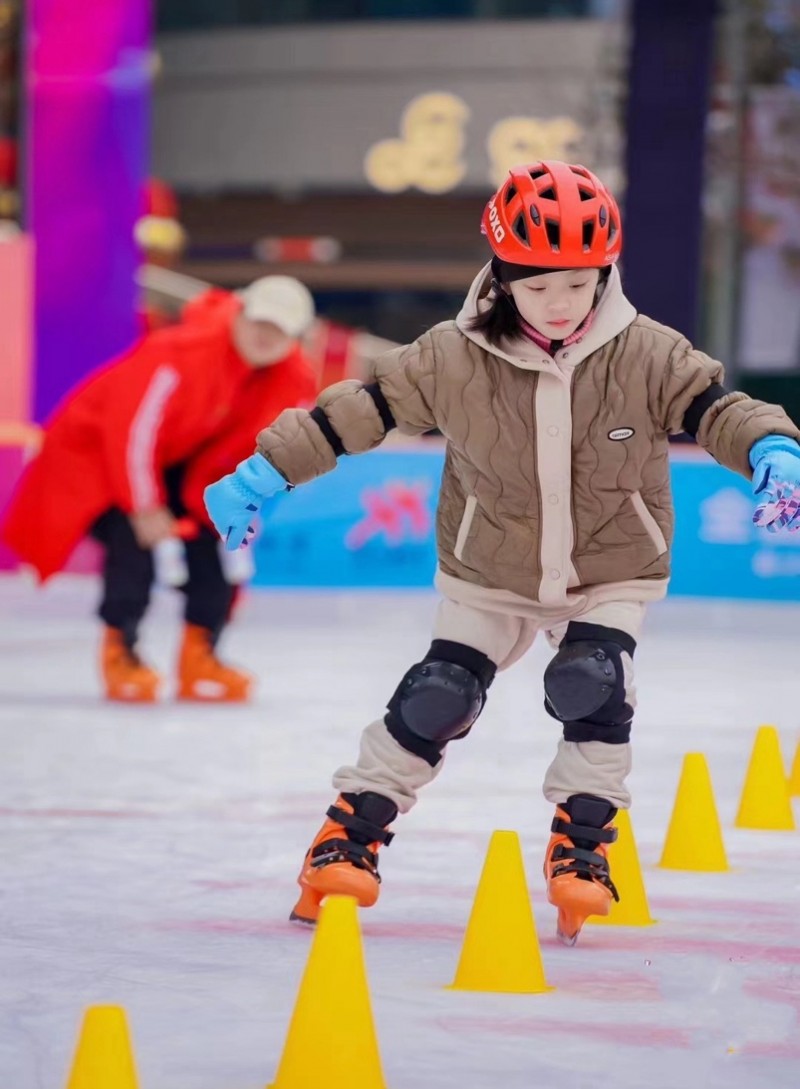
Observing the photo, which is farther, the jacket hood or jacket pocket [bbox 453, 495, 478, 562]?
jacket pocket [bbox 453, 495, 478, 562]

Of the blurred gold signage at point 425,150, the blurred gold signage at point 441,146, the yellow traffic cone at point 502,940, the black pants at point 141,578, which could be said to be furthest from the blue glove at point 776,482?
the blurred gold signage at point 425,150

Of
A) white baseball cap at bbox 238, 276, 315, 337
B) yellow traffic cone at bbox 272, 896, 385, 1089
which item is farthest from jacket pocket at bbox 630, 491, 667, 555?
white baseball cap at bbox 238, 276, 315, 337

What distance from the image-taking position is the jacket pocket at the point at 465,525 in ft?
12.3

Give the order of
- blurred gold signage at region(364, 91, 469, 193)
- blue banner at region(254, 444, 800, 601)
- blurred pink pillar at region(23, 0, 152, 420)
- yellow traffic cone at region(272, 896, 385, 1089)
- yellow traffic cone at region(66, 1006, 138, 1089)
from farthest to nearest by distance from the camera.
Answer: blurred gold signage at region(364, 91, 469, 193)
blurred pink pillar at region(23, 0, 152, 420)
blue banner at region(254, 444, 800, 601)
yellow traffic cone at region(272, 896, 385, 1089)
yellow traffic cone at region(66, 1006, 138, 1089)

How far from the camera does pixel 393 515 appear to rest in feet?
36.9

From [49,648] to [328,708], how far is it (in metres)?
2.04

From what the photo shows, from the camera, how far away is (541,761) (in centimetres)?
588

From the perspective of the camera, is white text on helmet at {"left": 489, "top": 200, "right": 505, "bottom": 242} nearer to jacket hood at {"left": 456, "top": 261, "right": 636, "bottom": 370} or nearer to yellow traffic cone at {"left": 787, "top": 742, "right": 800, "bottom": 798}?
jacket hood at {"left": 456, "top": 261, "right": 636, "bottom": 370}

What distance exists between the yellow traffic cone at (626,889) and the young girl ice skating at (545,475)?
18 cm

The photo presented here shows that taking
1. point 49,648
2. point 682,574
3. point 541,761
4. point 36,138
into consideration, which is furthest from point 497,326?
point 36,138

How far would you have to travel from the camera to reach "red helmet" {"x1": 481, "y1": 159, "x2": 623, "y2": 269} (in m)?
3.56

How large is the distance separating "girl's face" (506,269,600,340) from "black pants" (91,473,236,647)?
3.59 m

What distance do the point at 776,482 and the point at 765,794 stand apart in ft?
5.32

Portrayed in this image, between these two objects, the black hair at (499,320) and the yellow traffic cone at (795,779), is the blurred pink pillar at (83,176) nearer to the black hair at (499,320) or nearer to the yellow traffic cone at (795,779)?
the yellow traffic cone at (795,779)
